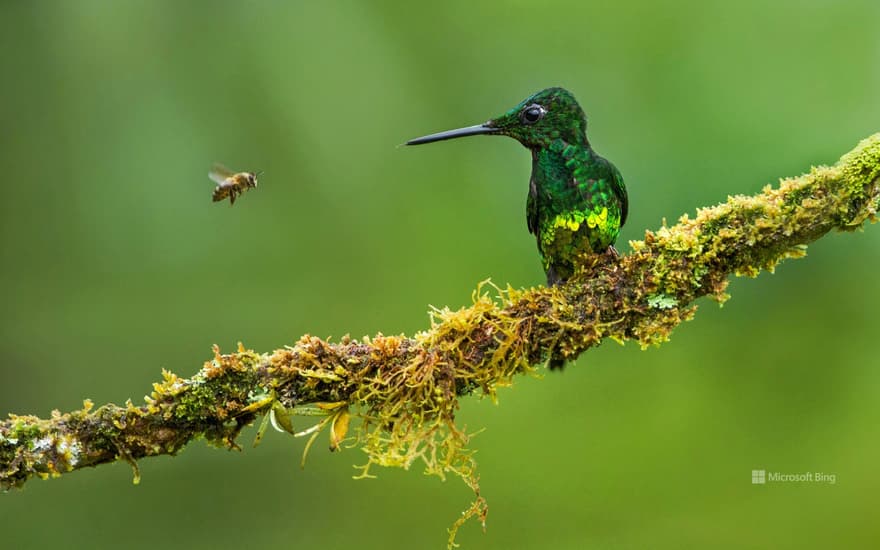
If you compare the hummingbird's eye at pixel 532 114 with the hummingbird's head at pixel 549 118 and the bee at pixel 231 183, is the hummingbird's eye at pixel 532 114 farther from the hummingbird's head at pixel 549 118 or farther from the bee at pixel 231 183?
the bee at pixel 231 183

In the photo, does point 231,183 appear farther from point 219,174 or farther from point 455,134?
point 455,134

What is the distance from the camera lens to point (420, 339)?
96.7 inches

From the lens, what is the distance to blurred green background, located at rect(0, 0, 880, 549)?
4.06 m

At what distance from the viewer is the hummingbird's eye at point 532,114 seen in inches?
122

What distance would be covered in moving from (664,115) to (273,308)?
2323mm

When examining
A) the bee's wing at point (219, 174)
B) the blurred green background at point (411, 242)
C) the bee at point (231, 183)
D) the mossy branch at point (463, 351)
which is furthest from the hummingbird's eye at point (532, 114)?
the bee's wing at point (219, 174)

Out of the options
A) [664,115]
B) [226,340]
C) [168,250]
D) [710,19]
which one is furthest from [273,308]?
[710,19]

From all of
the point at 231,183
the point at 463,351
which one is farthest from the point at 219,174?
the point at 463,351

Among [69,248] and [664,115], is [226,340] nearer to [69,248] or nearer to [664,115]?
[69,248]

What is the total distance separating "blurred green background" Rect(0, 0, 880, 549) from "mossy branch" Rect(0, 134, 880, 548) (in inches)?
58.5

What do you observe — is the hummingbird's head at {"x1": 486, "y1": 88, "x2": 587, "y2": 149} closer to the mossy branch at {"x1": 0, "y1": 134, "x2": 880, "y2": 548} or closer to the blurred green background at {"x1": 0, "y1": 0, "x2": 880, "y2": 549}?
the mossy branch at {"x1": 0, "y1": 134, "x2": 880, "y2": 548}

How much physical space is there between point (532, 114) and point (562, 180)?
271 millimetres

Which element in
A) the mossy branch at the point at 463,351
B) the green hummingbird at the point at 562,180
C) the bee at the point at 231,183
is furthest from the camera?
the bee at the point at 231,183

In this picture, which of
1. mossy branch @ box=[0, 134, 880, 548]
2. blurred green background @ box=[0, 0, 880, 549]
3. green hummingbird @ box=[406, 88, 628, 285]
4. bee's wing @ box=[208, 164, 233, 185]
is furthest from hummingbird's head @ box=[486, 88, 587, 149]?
bee's wing @ box=[208, 164, 233, 185]
